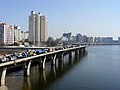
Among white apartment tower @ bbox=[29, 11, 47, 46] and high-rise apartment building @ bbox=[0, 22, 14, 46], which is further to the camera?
white apartment tower @ bbox=[29, 11, 47, 46]

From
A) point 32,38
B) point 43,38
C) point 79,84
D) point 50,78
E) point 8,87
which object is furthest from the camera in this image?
point 43,38

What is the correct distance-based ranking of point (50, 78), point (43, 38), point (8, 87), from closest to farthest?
point (8, 87)
point (50, 78)
point (43, 38)

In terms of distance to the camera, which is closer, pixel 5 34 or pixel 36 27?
pixel 5 34

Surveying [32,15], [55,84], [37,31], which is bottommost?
[55,84]

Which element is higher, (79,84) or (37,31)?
(37,31)

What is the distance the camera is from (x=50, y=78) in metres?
37.8

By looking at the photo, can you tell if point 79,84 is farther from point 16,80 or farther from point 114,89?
point 16,80

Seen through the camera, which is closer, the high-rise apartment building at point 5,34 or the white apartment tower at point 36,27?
the high-rise apartment building at point 5,34

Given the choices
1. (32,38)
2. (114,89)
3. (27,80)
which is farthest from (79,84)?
(32,38)

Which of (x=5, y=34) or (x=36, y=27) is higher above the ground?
(x=36, y=27)

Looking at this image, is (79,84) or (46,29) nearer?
(79,84)

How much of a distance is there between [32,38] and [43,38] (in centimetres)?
1217

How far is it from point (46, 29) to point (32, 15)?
1532cm

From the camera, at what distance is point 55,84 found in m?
33.2
